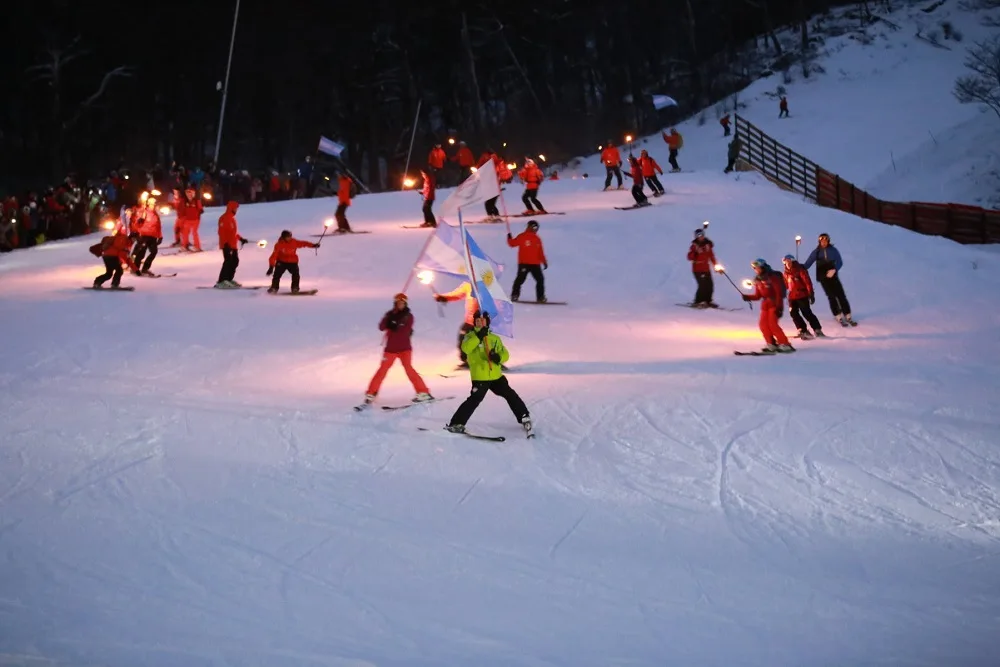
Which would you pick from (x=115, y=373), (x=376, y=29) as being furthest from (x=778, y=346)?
(x=376, y=29)

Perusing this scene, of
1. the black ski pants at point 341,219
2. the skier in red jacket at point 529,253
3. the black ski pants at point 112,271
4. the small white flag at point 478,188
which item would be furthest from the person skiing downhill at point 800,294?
the black ski pants at point 341,219

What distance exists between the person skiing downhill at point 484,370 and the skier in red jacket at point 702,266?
8.58 m

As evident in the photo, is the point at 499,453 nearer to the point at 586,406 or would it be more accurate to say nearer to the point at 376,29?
the point at 586,406

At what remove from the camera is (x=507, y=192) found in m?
31.4

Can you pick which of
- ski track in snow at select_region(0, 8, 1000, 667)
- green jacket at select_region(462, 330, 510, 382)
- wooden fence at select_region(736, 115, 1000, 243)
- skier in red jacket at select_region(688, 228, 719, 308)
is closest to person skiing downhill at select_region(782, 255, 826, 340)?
ski track in snow at select_region(0, 8, 1000, 667)

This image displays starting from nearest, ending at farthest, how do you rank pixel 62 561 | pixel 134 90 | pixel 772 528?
1. pixel 62 561
2. pixel 772 528
3. pixel 134 90

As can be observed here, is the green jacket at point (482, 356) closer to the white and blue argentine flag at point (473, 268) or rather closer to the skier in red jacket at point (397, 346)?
the skier in red jacket at point (397, 346)

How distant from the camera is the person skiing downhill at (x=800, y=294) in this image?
629 inches

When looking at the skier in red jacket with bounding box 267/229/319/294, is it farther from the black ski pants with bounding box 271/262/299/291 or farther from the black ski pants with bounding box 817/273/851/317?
the black ski pants with bounding box 817/273/851/317

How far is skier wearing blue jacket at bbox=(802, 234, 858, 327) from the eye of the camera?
662 inches

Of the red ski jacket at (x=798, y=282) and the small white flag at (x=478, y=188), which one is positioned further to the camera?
the red ski jacket at (x=798, y=282)

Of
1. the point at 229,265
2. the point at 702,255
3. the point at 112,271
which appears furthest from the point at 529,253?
the point at 112,271

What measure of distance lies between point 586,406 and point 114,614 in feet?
19.7

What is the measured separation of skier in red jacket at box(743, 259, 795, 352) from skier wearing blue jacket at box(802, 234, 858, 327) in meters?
1.46
